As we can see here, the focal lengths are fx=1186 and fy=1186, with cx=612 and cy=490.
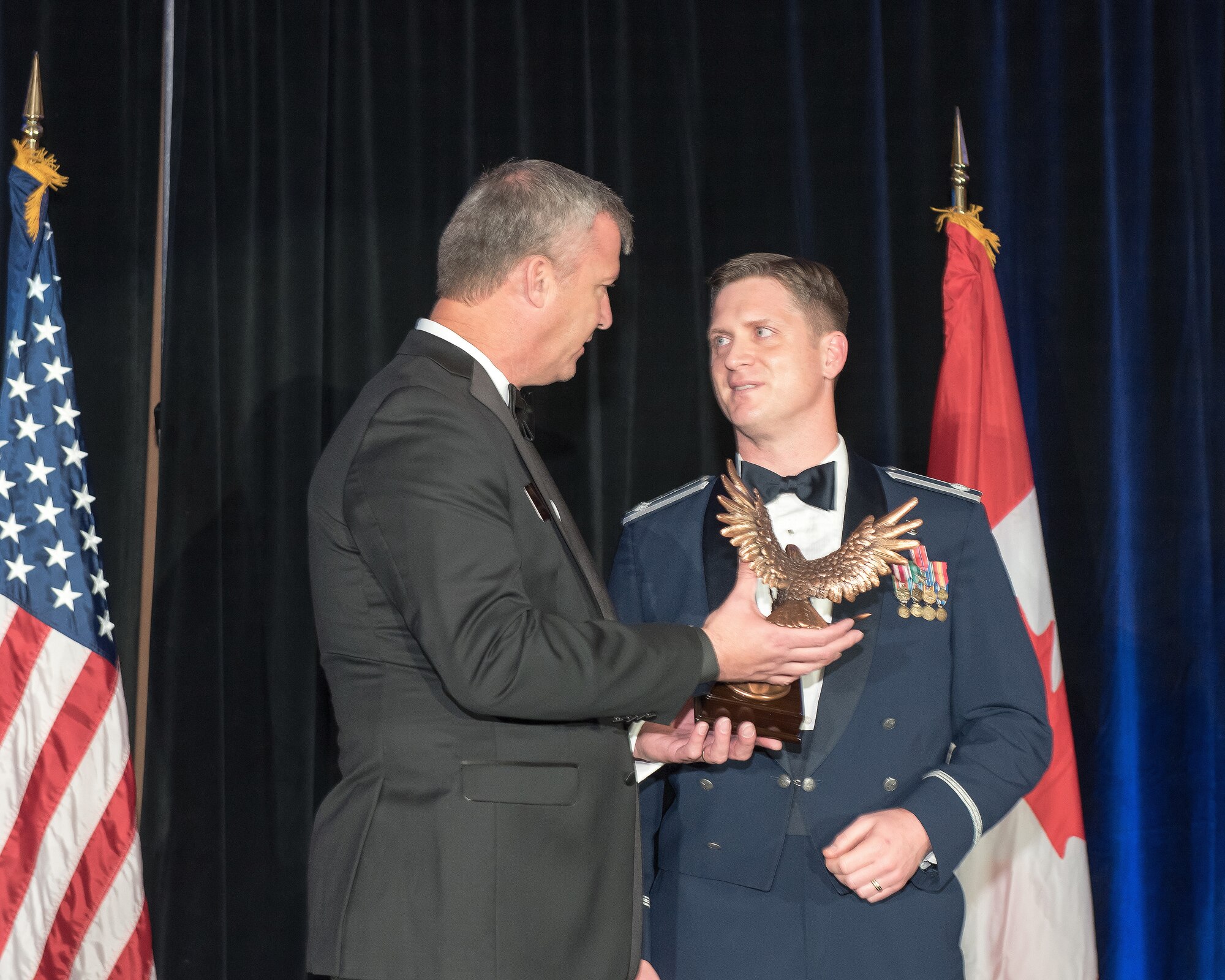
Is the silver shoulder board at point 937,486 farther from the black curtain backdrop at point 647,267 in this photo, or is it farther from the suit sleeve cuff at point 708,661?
the black curtain backdrop at point 647,267

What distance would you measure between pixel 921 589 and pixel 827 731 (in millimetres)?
286

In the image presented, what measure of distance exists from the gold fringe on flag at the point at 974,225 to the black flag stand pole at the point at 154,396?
1939mm

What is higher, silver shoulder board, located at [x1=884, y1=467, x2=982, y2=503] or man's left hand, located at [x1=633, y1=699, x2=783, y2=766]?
silver shoulder board, located at [x1=884, y1=467, x2=982, y2=503]

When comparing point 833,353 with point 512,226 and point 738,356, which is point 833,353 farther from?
point 512,226

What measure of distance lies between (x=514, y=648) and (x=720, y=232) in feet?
6.32

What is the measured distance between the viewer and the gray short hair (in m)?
1.79

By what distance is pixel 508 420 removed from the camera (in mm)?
1701

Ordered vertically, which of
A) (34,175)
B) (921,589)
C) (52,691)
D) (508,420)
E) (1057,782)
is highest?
(34,175)

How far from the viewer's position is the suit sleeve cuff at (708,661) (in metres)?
1.58

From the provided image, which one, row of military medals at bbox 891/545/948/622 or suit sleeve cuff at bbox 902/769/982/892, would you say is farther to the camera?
row of military medals at bbox 891/545/948/622

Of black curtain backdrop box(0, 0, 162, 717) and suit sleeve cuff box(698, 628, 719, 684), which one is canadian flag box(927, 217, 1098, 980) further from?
black curtain backdrop box(0, 0, 162, 717)

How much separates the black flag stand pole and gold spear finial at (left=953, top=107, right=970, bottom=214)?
195 cm

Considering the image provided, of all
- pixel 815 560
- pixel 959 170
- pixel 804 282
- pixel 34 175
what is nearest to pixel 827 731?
pixel 815 560

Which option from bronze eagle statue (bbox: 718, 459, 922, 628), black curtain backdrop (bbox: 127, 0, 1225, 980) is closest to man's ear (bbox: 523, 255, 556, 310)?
bronze eagle statue (bbox: 718, 459, 922, 628)
